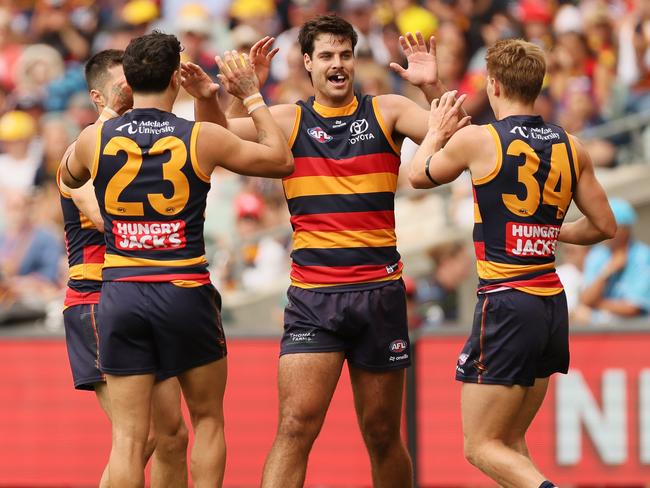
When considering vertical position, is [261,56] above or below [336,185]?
above

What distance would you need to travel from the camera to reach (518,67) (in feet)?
23.0

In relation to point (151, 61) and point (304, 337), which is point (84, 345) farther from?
point (151, 61)

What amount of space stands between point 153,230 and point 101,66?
51.3 inches

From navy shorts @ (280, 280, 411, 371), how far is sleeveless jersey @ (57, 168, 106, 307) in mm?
1163

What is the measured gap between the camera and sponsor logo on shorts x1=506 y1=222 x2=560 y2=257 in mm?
7051

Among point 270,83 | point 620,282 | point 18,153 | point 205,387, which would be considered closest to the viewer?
point 205,387

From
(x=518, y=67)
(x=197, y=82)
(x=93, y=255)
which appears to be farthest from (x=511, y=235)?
(x=93, y=255)

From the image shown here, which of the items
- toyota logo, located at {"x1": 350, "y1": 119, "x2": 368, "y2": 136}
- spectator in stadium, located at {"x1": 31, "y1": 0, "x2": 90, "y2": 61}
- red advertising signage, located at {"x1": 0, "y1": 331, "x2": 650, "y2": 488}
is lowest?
red advertising signage, located at {"x1": 0, "y1": 331, "x2": 650, "y2": 488}

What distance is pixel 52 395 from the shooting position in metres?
10.9

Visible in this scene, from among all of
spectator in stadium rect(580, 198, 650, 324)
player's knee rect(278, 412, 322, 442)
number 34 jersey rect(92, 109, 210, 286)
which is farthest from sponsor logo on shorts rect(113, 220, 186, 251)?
spectator in stadium rect(580, 198, 650, 324)

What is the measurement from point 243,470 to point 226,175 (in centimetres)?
486

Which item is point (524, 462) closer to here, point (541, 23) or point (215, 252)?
point (215, 252)

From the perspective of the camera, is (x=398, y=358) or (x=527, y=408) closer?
(x=527, y=408)

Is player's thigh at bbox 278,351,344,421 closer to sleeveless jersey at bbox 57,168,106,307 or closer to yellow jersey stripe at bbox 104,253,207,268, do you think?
yellow jersey stripe at bbox 104,253,207,268
